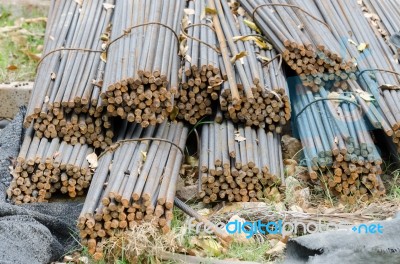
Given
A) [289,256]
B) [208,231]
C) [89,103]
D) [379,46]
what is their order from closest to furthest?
1. [289,256]
2. [208,231]
3. [89,103]
4. [379,46]

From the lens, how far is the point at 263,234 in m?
5.00

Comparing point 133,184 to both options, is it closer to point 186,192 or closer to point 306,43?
point 186,192

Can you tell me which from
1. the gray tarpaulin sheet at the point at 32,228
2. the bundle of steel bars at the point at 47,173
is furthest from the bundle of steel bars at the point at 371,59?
the gray tarpaulin sheet at the point at 32,228

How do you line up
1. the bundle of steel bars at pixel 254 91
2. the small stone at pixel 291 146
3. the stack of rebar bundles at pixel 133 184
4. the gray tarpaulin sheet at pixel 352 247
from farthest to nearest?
the small stone at pixel 291 146
the bundle of steel bars at pixel 254 91
the stack of rebar bundles at pixel 133 184
the gray tarpaulin sheet at pixel 352 247

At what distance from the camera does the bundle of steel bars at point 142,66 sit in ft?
16.6

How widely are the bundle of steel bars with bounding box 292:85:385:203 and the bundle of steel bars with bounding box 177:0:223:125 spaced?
2.36 ft

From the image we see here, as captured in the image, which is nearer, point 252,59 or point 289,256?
point 289,256

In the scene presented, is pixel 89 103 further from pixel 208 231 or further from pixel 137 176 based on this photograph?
pixel 208 231

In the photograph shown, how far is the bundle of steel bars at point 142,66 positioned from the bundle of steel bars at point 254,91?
0.40 meters

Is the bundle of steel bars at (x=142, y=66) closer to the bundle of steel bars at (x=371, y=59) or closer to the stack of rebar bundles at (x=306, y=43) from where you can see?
the stack of rebar bundles at (x=306, y=43)

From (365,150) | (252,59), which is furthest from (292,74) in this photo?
(365,150)

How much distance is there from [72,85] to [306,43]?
66.7 inches

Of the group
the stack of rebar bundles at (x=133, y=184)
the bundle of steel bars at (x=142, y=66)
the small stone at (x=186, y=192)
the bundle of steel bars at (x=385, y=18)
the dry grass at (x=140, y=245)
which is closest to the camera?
the dry grass at (x=140, y=245)

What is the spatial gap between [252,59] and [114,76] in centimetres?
105
